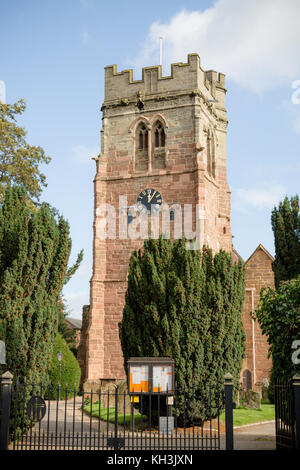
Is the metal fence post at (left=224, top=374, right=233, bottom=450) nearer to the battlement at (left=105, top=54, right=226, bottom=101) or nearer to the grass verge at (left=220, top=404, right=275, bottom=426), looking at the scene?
the grass verge at (left=220, top=404, right=275, bottom=426)

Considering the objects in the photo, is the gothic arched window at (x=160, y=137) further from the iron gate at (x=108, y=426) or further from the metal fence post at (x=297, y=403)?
the metal fence post at (x=297, y=403)

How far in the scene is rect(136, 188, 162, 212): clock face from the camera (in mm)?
27484

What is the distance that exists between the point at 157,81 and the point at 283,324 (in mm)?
19737

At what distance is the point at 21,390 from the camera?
12.1 metres

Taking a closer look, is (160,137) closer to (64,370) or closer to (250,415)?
(64,370)

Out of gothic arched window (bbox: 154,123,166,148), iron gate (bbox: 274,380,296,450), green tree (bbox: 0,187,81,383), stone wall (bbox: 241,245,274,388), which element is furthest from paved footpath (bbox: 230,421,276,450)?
gothic arched window (bbox: 154,123,166,148)

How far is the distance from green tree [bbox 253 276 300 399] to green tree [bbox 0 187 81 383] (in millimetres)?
4982

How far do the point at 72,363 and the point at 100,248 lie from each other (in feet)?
19.1

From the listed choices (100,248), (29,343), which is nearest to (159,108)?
(100,248)

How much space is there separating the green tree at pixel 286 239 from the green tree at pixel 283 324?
833 cm

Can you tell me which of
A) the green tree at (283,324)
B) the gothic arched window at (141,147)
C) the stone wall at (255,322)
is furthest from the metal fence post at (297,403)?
the gothic arched window at (141,147)

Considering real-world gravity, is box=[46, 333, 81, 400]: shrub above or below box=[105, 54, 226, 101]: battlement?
below

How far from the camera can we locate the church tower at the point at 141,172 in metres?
26.7
